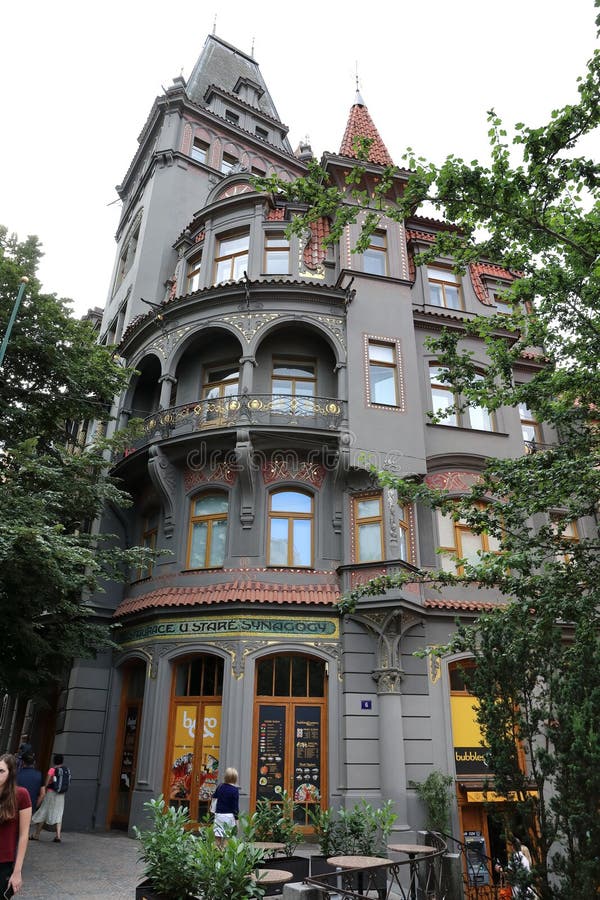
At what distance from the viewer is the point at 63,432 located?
58.6 feet

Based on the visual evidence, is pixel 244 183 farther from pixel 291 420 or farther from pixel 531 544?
pixel 531 544

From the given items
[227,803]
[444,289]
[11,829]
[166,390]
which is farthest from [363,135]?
[11,829]

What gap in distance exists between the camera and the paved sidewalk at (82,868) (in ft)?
32.0

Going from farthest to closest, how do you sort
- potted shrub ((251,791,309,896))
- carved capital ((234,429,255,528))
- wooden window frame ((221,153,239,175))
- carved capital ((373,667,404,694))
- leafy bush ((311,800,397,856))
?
wooden window frame ((221,153,239,175)), carved capital ((234,429,255,528)), carved capital ((373,667,404,694)), leafy bush ((311,800,397,856)), potted shrub ((251,791,309,896))

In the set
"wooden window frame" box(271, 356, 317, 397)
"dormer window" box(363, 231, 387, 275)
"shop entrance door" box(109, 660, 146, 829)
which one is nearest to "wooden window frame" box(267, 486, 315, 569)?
"wooden window frame" box(271, 356, 317, 397)

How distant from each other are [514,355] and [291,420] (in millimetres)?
7041

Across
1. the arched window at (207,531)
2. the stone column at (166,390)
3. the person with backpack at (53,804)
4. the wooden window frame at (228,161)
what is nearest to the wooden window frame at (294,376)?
the stone column at (166,390)

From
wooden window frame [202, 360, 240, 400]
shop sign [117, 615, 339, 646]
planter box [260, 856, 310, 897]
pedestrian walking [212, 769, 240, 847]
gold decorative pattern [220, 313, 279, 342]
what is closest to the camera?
planter box [260, 856, 310, 897]

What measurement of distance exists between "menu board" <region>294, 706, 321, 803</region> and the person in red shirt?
33.2ft

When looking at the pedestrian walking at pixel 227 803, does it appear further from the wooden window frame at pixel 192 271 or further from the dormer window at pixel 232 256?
the wooden window frame at pixel 192 271

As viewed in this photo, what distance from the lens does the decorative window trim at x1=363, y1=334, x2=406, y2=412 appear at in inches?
718

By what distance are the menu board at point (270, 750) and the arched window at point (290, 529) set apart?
3665 millimetres

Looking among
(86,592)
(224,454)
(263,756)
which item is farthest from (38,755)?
(224,454)

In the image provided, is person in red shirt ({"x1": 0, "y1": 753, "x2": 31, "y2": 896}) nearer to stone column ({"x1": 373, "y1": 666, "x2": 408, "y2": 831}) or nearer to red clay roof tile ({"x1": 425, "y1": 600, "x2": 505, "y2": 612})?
stone column ({"x1": 373, "y1": 666, "x2": 408, "y2": 831})
